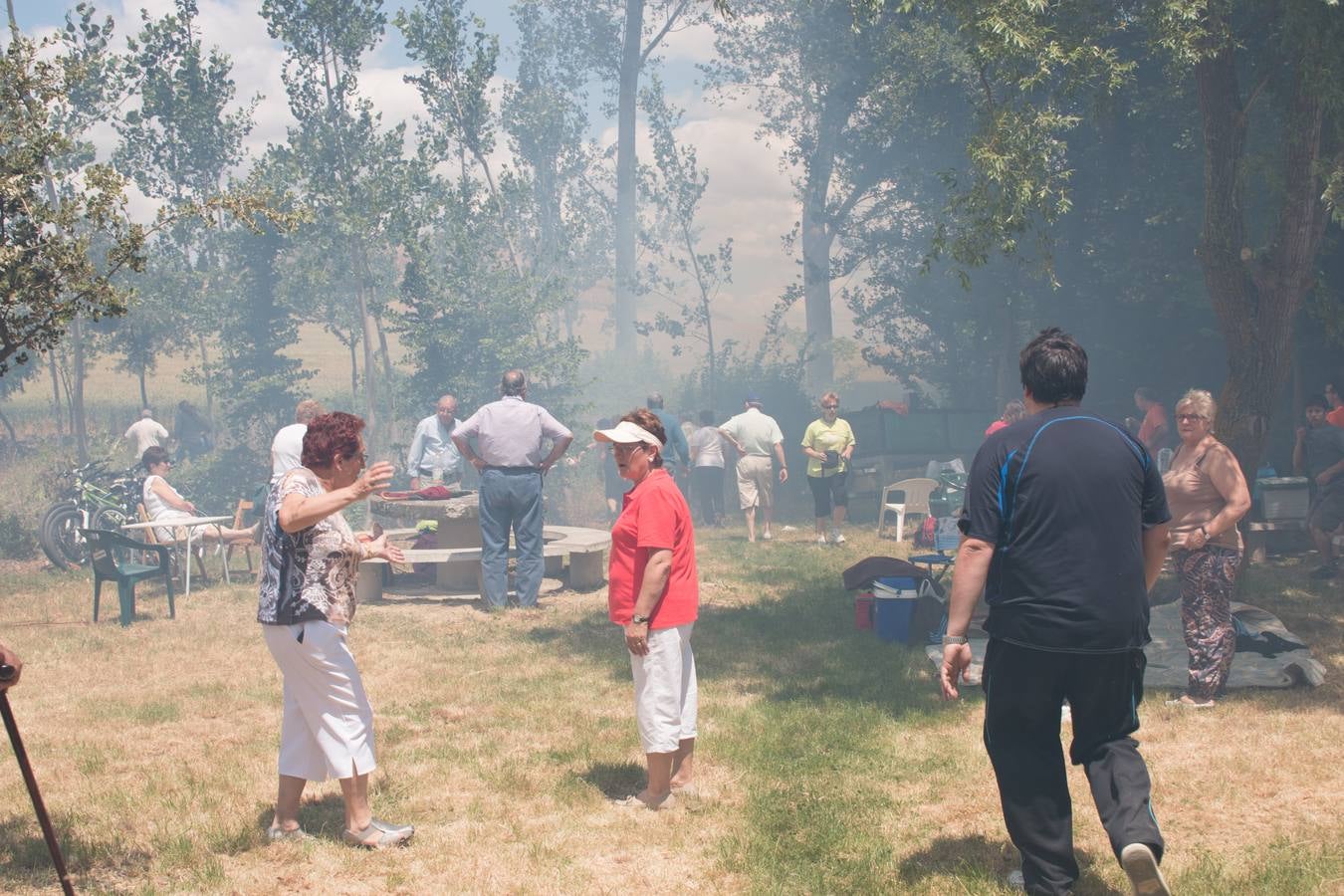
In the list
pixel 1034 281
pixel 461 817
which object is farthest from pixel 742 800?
pixel 1034 281

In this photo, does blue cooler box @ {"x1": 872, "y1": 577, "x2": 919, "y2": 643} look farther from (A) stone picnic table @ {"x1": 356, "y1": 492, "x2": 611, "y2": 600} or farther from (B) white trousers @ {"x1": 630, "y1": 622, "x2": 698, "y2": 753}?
(B) white trousers @ {"x1": 630, "y1": 622, "x2": 698, "y2": 753}

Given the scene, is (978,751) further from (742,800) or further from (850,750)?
(742,800)

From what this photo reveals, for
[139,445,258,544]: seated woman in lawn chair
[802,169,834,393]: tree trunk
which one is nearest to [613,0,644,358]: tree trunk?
[802,169,834,393]: tree trunk

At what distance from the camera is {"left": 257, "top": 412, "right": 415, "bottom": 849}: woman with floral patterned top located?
467cm

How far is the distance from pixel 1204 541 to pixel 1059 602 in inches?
132

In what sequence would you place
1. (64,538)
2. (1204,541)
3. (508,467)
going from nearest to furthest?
(1204,541) < (508,467) < (64,538)

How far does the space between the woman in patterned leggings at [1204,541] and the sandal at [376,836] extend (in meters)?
4.76

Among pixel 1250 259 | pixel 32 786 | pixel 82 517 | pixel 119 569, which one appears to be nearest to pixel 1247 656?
pixel 1250 259

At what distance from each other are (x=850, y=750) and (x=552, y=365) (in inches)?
742

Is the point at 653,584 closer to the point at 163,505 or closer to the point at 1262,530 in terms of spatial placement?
the point at 163,505

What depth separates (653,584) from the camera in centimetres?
511

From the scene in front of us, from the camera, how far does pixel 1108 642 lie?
385cm

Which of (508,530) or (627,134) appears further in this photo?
(627,134)

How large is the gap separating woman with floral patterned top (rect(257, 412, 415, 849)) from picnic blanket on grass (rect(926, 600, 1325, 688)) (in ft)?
13.0
